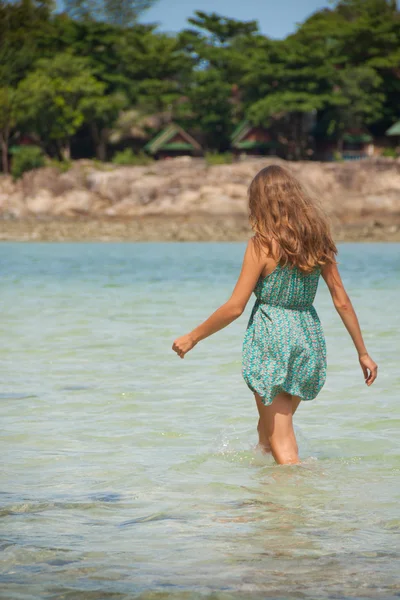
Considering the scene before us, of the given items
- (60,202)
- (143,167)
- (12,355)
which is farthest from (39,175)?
(12,355)

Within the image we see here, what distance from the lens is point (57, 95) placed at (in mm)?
56094

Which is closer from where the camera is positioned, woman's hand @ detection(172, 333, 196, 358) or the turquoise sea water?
the turquoise sea water

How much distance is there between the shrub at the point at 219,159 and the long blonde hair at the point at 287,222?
169 feet

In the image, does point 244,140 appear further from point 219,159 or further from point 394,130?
point 394,130

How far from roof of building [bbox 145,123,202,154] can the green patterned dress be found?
5389 cm

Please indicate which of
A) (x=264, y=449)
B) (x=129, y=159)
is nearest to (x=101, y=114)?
(x=129, y=159)

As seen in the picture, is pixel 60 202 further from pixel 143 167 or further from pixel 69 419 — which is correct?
pixel 69 419

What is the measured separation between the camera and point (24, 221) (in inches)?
2135

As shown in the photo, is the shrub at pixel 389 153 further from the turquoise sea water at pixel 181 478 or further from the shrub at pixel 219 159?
the turquoise sea water at pixel 181 478

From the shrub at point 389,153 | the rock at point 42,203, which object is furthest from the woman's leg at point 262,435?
the shrub at point 389,153

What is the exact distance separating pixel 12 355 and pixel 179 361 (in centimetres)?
179

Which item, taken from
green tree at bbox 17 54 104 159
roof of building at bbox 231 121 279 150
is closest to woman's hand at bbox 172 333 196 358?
green tree at bbox 17 54 104 159

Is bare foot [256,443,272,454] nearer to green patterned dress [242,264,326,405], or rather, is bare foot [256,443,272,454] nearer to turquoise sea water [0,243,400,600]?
turquoise sea water [0,243,400,600]

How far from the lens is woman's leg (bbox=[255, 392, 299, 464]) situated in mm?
4527
